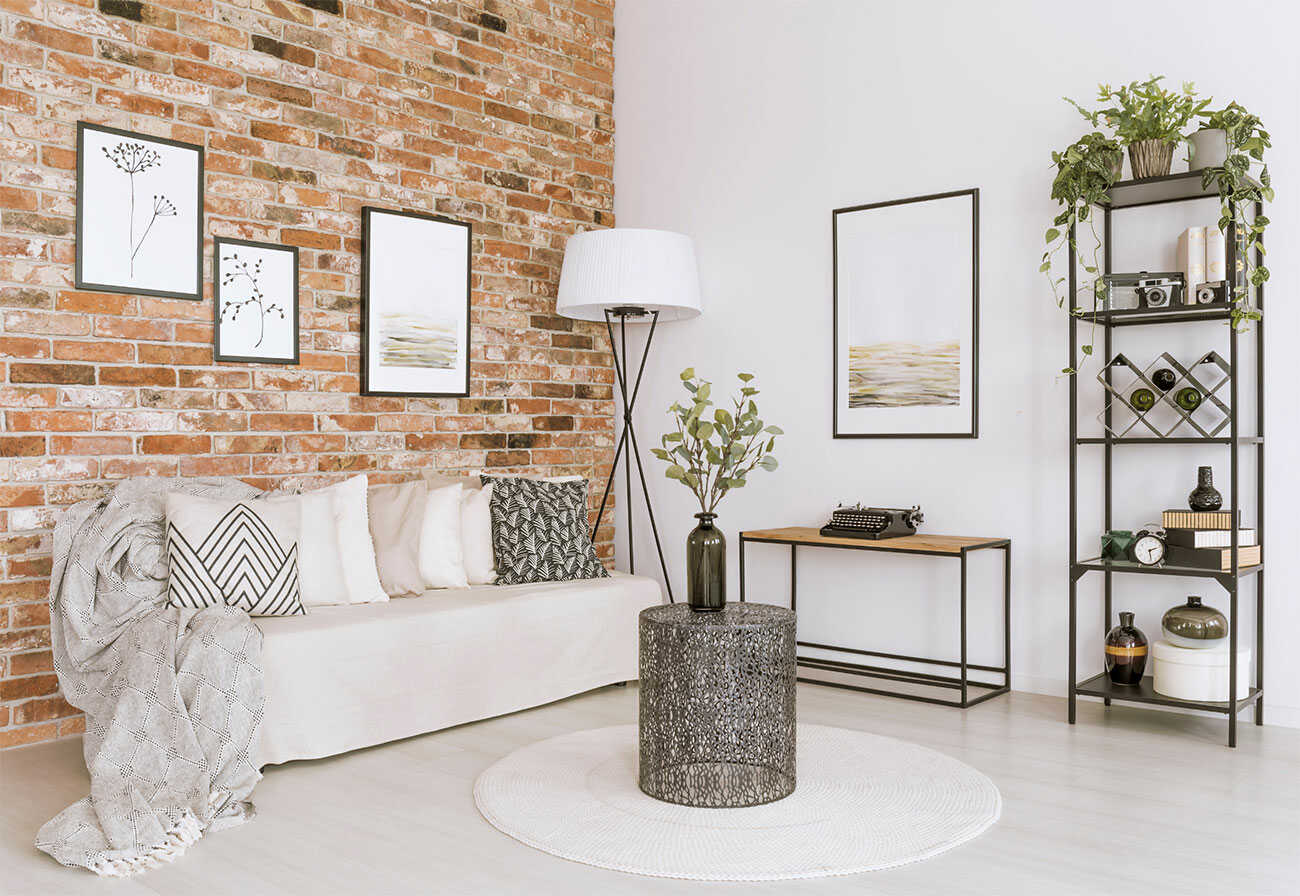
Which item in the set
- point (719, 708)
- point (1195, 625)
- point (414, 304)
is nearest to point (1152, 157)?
point (1195, 625)

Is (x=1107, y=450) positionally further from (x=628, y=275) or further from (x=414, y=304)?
(x=414, y=304)

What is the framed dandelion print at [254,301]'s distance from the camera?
12.8 feet

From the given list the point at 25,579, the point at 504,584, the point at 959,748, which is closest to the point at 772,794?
the point at 959,748

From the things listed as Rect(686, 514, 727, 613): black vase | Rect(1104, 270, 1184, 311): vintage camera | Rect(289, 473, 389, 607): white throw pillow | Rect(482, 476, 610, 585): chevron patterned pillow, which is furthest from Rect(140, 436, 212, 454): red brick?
Rect(1104, 270, 1184, 311): vintage camera

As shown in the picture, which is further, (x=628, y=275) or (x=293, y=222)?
(x=628, y=275)

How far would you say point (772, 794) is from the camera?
2.84 meters

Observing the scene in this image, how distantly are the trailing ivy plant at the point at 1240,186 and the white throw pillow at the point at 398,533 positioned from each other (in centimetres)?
291

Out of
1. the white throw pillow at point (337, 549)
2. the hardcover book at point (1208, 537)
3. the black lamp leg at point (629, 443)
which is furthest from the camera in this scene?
the black lamp leg at point (629, 443)

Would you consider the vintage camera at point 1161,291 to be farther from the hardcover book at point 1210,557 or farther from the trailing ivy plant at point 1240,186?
the hardcover book at point 1210,557

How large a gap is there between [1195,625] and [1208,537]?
301 millimetres

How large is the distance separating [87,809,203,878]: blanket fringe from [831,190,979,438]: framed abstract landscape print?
9.98 feet

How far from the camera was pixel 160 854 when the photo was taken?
8.18ft

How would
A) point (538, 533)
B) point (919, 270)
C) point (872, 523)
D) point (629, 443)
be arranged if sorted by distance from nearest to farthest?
point (872, 523) → point (538, 533) → point (919, 270) → point (629, 443)

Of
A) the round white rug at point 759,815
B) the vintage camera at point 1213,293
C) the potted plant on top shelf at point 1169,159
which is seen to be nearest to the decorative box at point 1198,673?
the round white rug at point 759,815
